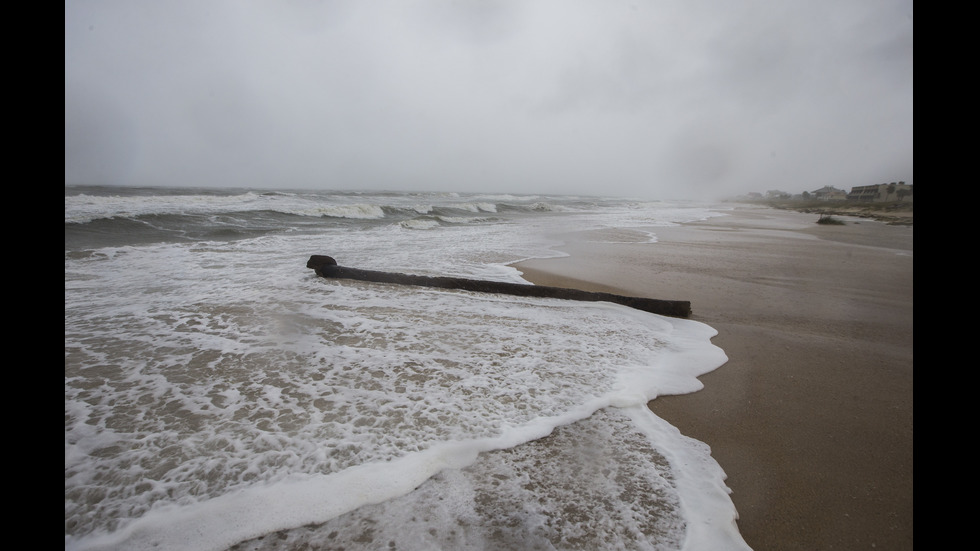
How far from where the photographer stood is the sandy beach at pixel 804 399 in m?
2.06

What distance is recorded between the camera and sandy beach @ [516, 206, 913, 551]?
81.3 inches

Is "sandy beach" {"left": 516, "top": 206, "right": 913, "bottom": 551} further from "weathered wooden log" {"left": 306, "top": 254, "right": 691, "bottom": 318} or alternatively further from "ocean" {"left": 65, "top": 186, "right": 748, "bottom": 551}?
"weathered wooden log" {"left": 306, "top": 254, "right": 691, "bottom": 318}

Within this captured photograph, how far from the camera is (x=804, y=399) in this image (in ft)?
10.4

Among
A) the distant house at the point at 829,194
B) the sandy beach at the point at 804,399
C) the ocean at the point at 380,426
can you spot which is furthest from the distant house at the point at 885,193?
the ocean at the point at 380,426

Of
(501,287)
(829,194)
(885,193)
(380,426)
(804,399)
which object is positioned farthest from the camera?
(829,194)

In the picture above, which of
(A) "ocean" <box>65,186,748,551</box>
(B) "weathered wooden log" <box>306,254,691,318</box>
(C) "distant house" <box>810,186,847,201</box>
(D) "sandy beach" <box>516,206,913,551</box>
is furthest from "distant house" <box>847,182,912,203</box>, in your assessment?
(A) "ocean" <box>65,186,748,551</box>

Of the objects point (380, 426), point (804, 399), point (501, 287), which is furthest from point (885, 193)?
point (380, 426)

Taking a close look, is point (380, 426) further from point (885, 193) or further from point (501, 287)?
point (885, 193)

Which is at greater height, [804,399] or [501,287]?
[501,287]

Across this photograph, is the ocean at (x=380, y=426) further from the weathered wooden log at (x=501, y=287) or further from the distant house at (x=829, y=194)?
the distant house at (x=829, y=194)

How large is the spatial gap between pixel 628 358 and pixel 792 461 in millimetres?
1540

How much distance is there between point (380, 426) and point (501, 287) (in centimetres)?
355
